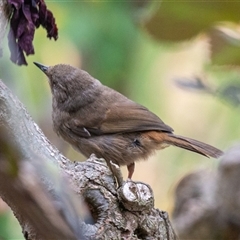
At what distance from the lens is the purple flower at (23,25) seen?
1764mm

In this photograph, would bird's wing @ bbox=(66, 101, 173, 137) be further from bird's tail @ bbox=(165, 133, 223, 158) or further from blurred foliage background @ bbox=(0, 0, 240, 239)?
blurred foliage background @ bbox=(0, 0, 240, 239)

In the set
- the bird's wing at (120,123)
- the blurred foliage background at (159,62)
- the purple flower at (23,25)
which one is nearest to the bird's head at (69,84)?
the blurred foliage background at (159,62)

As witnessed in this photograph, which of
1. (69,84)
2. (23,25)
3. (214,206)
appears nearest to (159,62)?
(69,84)

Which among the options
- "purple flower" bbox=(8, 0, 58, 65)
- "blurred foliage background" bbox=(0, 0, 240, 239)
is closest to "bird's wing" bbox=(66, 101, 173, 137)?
"blurred foliage background" bbox=(0, 0, 240, 239)

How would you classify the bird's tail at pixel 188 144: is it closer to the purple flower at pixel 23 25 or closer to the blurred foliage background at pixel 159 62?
the blurred foliage background at pixel 159 62

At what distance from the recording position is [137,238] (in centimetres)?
181

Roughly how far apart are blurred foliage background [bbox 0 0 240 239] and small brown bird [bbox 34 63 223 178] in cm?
21

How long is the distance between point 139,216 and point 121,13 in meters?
2.93

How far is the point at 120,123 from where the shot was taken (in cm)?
387

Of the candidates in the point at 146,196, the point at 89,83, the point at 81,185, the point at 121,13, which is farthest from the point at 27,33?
the point at 121,13

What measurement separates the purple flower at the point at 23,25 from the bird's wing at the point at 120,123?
193 cm

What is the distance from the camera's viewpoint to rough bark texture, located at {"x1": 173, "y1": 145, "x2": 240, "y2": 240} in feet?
9.13

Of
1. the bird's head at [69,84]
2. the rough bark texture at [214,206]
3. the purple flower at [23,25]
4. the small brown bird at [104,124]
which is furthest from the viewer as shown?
the bird's head at [69,84]

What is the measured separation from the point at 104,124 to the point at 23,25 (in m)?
2.11
